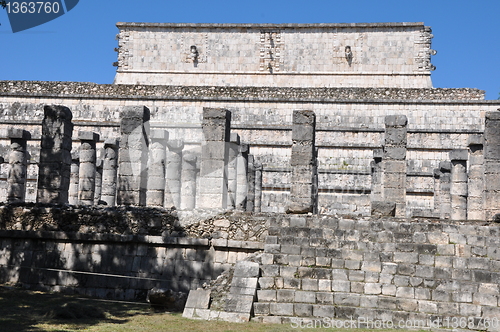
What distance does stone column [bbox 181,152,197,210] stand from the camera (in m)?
19.1

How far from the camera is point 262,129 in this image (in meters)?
26.1

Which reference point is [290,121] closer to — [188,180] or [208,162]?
[188,180]

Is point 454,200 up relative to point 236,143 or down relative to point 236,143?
down

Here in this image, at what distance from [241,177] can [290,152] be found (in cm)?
673

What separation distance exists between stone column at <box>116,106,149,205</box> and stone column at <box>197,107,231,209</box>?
159 cm

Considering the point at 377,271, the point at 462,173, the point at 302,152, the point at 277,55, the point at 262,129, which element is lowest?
the point at 377,271

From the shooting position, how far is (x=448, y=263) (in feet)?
32.2

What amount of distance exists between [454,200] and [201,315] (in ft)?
38.9

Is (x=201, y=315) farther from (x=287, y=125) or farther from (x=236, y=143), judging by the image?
(x=287, y=125)

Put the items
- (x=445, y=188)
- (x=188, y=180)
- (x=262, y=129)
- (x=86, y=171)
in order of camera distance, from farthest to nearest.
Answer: (x=262, y=129) → (x=445, y=188) → (x=188, y=180) → (x=86, y=171)

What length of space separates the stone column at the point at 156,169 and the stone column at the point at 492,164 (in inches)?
312

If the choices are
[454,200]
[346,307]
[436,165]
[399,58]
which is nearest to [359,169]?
[436,165]

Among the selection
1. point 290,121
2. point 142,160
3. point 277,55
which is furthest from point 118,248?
point 277,55

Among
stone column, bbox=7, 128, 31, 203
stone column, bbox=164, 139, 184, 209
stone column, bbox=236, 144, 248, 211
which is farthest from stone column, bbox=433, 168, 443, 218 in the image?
stone column, bbox=7, 128, 31, 203
